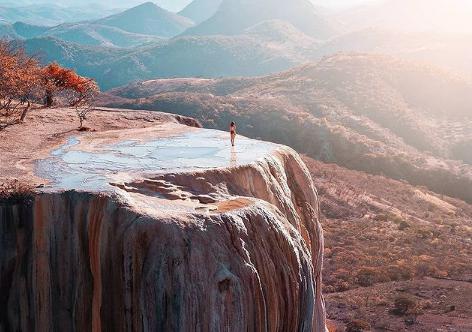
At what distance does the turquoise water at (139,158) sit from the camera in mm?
12328

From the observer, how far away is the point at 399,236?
105 feet

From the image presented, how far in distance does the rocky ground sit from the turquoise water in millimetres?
8289

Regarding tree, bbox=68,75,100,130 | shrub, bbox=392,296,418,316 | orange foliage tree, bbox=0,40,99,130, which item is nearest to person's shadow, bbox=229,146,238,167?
orange foliage tree, bbox=0,40,99,130

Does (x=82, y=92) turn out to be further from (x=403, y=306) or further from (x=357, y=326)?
(x=403, y=306)

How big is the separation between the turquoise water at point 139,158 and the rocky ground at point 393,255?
8289mm

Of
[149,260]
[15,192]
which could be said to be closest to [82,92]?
[15,192]

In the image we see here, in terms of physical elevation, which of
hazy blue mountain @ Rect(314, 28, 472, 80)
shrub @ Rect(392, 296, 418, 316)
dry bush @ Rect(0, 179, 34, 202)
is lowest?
shrub @ Rect(392, 296, 418, 316)

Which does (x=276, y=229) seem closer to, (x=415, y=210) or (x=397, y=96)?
(x=415, y=210)

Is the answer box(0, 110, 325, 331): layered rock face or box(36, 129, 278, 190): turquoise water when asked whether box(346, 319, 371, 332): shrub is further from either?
box(0, 110, 325, 331): layered rock face

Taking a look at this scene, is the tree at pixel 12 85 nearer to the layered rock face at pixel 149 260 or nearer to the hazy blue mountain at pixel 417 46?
the layered rock face at pixel 149 260

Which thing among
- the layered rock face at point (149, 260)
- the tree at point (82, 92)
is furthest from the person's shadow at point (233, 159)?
the tree at point (82, 92)

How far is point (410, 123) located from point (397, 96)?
37.6 feet

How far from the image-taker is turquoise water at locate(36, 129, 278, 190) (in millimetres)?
12328

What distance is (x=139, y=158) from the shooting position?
47.9ft
